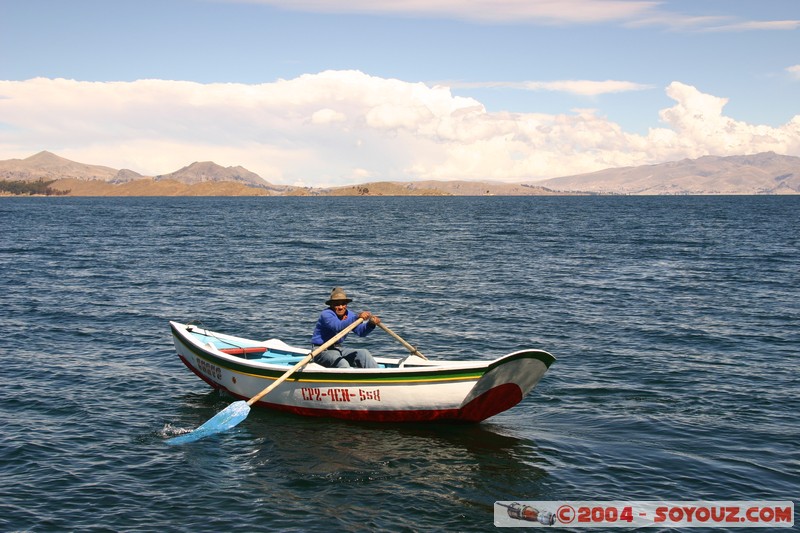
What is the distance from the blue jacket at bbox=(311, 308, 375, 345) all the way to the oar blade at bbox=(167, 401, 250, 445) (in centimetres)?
216

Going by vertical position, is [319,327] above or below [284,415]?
above

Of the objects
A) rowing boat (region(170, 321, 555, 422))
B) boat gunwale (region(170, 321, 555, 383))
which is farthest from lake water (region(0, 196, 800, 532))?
boat gunwale (region(170, 321, 555, 383))

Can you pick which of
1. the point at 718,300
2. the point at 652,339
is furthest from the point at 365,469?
the point at 718,300

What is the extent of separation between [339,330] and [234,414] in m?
2.87

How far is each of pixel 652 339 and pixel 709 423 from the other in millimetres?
8129

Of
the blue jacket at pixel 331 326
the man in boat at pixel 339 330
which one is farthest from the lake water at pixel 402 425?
the blue jacket at pixel 331 326

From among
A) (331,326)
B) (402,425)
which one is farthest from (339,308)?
(402,425)

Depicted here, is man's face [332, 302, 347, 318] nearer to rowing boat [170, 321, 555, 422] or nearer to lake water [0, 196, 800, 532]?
rowing boat [170, 321, 555, 422]

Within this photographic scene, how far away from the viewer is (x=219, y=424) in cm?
1432

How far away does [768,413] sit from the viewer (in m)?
15.6

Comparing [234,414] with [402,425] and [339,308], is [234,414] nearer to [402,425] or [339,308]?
[339,308]

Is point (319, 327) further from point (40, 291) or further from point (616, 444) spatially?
point (40, 291)

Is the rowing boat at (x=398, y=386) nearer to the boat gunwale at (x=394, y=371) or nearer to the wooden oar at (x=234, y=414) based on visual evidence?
the boat gunwale at (x=394, y=371)

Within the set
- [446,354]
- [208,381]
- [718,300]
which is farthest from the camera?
[718,300]
